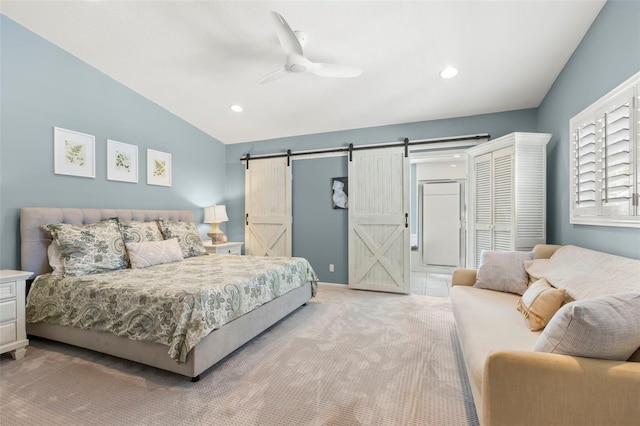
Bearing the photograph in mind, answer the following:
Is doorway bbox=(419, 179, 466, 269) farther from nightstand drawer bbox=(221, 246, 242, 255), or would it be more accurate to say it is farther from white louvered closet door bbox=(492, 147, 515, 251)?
nightstand drawer bbox=(221, 246, 242, 255)

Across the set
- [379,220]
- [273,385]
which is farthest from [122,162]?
[379,220]

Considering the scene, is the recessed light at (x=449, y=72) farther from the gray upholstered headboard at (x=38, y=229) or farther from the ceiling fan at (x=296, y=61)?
the gray upholstered headboard at (x=38, y=229)

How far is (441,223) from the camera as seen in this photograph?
5.93 meters

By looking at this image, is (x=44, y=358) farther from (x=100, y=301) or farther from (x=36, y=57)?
(x=36, y=57)

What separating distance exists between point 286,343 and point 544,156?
3390mm

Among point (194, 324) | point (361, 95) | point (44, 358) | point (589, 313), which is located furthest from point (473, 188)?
point (44, 358)

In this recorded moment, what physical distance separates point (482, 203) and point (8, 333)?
4.92 meters

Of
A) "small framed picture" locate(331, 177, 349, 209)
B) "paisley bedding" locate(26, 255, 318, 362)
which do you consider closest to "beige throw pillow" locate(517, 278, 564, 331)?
"paisley bedding" locate(26, 255, 318, 362)

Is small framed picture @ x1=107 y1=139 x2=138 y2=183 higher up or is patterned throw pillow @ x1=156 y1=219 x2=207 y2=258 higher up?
small framed picture @ x1=107 y1=139 x2=138 y2=183

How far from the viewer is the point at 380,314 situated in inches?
135

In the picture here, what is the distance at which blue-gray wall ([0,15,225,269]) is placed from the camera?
8.82 ft

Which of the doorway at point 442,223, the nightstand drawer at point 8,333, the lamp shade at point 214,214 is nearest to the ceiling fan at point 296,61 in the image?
the lamp shade at point 214,214

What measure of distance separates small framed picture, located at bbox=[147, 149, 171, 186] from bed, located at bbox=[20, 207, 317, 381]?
88 cm

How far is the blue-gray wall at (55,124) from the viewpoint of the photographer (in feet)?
8.82
